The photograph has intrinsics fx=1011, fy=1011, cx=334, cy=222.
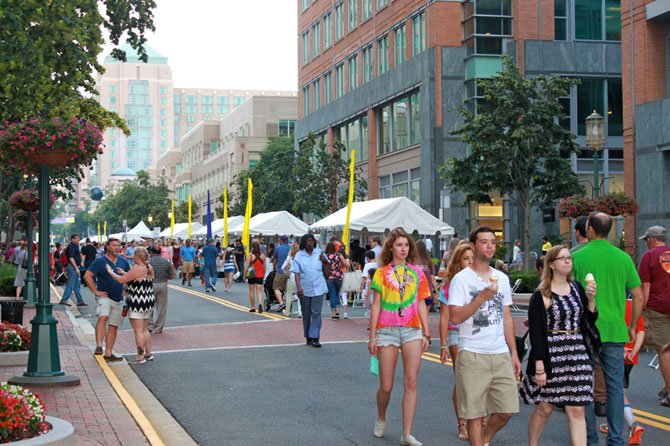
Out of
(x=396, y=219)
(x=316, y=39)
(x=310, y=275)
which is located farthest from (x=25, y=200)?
(x=316, y=39)

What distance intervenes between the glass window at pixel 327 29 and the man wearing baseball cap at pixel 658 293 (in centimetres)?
5043

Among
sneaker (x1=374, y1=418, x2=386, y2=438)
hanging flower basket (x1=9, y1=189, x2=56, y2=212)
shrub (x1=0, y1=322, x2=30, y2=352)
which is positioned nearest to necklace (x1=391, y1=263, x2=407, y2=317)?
sneaker (x1=374, y1=418, x2=386, y2=438)

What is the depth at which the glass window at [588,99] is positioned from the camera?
1716 inches

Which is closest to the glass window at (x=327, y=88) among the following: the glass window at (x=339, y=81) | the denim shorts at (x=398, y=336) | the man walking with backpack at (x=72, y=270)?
the glass window at (x=339, y=81)

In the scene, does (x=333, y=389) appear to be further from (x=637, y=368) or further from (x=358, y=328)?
(x=358, y=328)

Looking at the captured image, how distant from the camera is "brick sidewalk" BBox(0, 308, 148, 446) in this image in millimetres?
8883

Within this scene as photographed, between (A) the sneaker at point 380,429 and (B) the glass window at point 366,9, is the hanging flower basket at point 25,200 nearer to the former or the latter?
(A) the sneaker at point 380,429

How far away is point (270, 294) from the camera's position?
25469mm

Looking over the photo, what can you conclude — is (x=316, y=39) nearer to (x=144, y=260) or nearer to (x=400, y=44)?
(x=400, y=44)

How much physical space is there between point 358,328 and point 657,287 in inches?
406

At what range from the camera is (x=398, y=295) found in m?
8.87

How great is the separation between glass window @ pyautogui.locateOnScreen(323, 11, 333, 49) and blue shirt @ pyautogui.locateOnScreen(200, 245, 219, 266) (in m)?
27.2

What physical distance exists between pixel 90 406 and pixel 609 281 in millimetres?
5491

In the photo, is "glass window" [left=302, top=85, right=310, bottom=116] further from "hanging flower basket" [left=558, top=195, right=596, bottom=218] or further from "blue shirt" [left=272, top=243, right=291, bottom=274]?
"hanging flower basket" [left=558, top=195, right=596, bottom=218]
